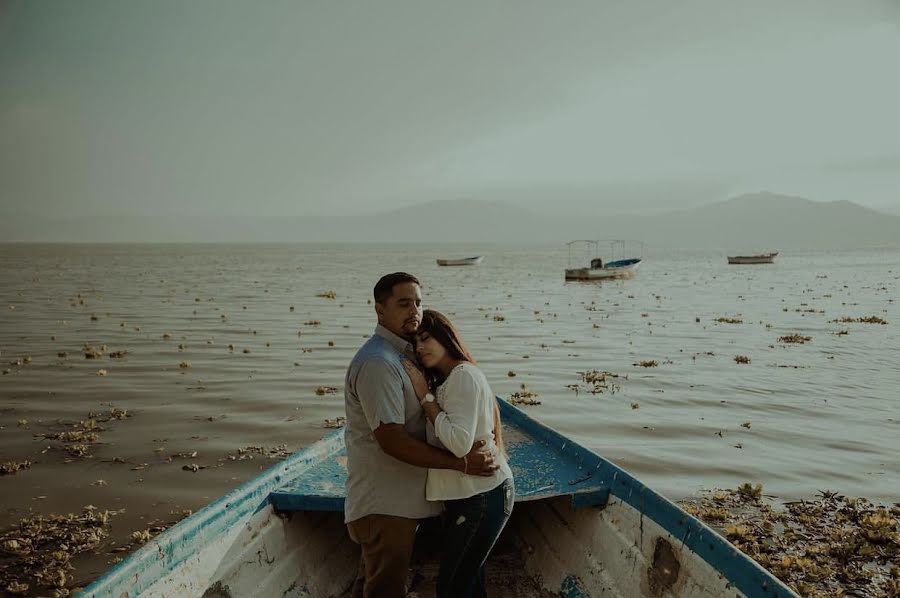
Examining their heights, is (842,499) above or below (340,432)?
below

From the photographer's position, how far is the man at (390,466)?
3.80m

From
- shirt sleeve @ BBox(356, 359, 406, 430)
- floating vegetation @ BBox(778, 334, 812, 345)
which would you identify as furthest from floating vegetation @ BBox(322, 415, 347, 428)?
floating vegetation @ BBox(778, 334, 812, 345)

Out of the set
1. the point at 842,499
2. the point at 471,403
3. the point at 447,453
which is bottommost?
the point at 842,499

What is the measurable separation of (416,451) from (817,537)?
19.6ft

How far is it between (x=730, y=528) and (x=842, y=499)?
2.28m

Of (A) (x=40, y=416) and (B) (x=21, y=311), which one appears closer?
(A) (x=40, y=416)

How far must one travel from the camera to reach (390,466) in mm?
3920

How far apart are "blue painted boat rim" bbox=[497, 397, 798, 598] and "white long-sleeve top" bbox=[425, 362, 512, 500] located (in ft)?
4.64

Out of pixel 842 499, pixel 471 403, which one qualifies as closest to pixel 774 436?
pixel 842 499

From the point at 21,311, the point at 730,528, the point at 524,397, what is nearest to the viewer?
the point at 730,528

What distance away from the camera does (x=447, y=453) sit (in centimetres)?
380

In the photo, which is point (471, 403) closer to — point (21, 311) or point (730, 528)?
point (730, 528)

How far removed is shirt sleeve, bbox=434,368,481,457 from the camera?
12.0 feet

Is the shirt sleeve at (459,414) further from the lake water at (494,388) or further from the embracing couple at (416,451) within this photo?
the lake water at (494,388)
